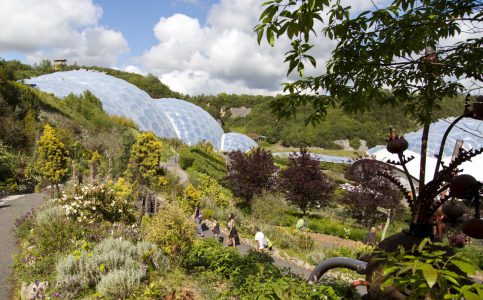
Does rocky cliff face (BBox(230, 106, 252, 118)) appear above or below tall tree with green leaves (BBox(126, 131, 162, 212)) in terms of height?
above

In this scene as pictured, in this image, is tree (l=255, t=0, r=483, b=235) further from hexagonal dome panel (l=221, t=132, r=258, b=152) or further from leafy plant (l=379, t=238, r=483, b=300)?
hexagonal dome panel (l=221, t=132, r=258, b=152)

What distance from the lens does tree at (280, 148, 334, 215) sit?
55.4 feet

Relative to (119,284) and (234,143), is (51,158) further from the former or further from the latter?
(234,143)

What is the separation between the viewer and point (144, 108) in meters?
34.8

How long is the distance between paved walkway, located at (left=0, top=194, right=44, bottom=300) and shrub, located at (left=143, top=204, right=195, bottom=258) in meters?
2.56

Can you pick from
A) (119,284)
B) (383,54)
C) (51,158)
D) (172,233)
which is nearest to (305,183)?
(51,158)

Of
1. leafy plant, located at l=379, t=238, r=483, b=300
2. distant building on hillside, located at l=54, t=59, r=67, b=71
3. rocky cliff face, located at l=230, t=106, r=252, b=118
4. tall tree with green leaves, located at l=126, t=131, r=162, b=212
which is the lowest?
tall tree with green leaves, located at l=126, t=131, r=162, b=212

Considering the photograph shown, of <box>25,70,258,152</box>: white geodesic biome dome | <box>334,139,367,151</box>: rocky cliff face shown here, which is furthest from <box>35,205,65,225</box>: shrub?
<box>334,139,367,151</box>: rocky cliff face

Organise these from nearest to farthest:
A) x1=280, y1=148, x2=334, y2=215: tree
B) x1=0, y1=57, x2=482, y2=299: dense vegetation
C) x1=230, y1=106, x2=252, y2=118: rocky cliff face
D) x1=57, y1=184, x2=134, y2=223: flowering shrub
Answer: x1=0, y1=57, x2=482, y2=299: dense vegetation, x1=57, y1=184, x2=134, y2=223: flowering shrub, x1=280, y1=148, x2=334, y2=215: tree, x1=230, y1=106, x2=252, y2=118: rocky cliff face

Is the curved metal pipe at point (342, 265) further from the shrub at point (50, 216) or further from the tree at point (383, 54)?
the shrub at point (50, 216)

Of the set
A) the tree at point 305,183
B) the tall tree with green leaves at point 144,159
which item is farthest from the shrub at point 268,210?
the tall tree with green leaves at point 144,159

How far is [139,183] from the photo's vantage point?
14227 millimetres

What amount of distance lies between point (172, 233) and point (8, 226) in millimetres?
6152

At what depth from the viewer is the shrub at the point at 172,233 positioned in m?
6.49
